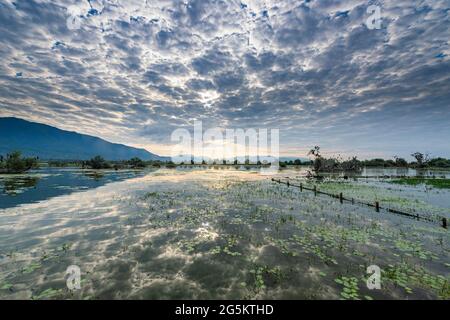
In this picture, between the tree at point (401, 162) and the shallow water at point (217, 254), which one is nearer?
the shallow water at point (217, 254)

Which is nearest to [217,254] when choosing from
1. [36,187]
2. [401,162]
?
[36,187]

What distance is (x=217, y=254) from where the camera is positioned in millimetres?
9969

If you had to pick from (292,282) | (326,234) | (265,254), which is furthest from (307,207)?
(292,282)

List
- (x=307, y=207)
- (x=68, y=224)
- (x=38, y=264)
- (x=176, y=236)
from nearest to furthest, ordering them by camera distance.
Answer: (x=38, y=264), (x=176, y=236), (x=68, y=224), (x=307, y=207)

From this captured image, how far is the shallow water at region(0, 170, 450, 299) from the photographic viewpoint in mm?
7082

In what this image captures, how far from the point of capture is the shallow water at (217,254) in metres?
7.08

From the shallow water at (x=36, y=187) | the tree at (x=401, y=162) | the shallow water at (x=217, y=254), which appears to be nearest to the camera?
the shallow water at (x=217, y=254)

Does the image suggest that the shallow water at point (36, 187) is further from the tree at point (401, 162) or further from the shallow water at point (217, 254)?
the tree at point (401, 162)

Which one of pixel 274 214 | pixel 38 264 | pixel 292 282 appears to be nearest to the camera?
pixel 292 282

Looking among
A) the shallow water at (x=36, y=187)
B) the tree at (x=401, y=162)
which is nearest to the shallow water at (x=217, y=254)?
the shallow water at (x=36, y=187)

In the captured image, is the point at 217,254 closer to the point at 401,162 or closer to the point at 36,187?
the point at 36,187

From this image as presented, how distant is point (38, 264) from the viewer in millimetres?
8703
